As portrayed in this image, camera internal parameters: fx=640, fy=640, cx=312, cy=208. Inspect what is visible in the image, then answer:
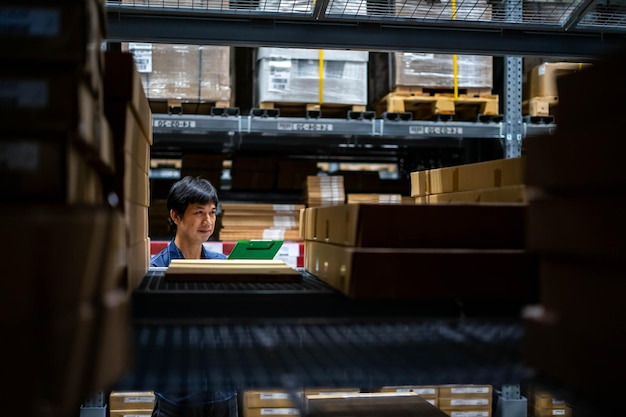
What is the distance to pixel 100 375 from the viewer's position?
2.94ft

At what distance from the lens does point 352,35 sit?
6.27 feet

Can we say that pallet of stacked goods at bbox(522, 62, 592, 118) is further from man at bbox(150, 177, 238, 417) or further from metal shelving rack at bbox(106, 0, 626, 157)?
metal shelving rack at bbox(106, 0, 626, 157)

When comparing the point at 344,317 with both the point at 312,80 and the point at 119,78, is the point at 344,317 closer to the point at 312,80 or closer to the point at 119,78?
the point at 119,78

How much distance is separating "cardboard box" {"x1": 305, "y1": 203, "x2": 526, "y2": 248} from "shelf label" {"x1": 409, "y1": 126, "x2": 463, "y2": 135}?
371 cm

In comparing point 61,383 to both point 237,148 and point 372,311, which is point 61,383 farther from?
point 237,148

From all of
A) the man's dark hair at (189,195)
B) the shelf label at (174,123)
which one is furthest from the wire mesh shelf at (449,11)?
the shelf label at (174,123)

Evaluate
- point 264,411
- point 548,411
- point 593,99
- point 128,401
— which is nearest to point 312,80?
point 264,411

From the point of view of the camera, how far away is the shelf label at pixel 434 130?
5.03 meters

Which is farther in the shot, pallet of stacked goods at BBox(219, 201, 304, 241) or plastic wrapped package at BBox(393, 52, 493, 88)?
pallet of stacked goods at BBox(219, 201, 304, 241)

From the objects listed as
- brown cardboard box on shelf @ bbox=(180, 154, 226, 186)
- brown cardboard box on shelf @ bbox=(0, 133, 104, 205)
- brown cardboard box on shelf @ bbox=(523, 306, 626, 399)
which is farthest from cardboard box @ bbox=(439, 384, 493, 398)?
brown cardboard box on shelf @ bbox=(0, 133, 104, 205)

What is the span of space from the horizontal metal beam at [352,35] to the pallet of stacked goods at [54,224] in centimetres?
90

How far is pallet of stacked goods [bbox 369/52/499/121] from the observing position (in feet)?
16.8

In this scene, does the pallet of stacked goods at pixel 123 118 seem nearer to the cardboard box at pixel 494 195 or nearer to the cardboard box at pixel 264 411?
the cardboard box at pixel 494 195

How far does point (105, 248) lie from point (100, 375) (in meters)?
0.18
